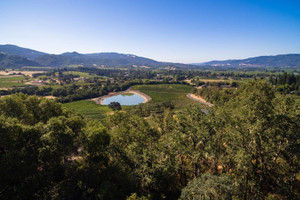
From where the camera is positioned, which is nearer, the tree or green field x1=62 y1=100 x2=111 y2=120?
the tree

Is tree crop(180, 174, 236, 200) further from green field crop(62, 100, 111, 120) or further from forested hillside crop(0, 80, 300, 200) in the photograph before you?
green field crop(62, 100, 111, 120)

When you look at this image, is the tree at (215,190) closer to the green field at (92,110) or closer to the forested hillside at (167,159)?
the forested hillside at (167,159)

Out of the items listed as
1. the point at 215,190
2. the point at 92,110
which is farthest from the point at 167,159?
the point at 92,110

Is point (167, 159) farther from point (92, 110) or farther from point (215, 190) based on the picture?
point (92, 110)

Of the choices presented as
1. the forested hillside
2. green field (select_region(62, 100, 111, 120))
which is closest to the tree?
the forested hillside

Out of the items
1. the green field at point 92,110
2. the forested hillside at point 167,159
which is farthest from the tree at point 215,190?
the green field at point 92,110

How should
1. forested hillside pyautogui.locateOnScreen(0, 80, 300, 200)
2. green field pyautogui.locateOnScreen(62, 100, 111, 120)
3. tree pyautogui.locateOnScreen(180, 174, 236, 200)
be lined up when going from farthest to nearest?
green field pyautogui.locateOnScreen(62, 100, 111, 120) → forested hillside pyautogui.locateOnScreen(0, 80, 300, 200) → tree pyautogui.locateOnScreen(180, 174, 236, 200)

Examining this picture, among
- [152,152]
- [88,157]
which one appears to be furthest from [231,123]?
[88,157]

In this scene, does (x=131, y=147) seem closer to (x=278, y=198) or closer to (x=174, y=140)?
(x=174, y=140)
